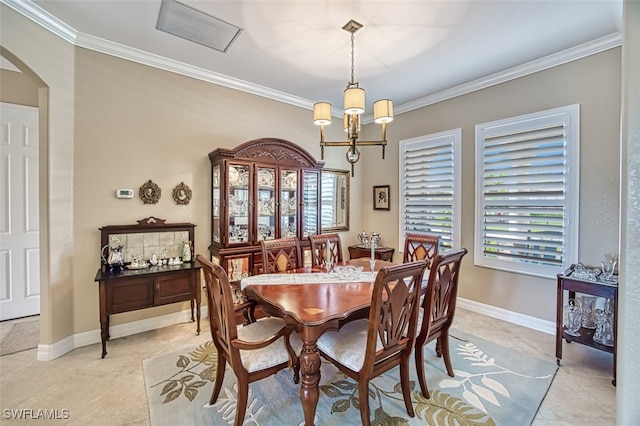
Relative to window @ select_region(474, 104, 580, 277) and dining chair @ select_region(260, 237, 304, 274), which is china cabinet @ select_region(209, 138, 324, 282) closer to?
dining chair @ select_region(260, 237, 304, 274)

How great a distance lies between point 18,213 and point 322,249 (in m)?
3.70

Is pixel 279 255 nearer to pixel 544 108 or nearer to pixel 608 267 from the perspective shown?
pixel 608 267

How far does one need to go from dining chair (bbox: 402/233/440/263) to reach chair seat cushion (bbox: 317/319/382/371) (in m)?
1.44

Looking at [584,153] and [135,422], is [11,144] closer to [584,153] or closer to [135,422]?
[135,422]

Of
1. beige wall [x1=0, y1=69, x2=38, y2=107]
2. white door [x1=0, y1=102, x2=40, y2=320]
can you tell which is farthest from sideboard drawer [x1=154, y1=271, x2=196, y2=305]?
beige wall [x1=0, y1=69, x2=38, y2=107]

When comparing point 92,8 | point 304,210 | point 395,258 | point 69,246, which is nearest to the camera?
point 92,8

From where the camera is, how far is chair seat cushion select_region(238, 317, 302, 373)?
176 cm

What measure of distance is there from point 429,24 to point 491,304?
323cm

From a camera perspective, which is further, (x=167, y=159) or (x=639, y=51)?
(x=167, y=159)

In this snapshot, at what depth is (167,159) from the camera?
3293 mm

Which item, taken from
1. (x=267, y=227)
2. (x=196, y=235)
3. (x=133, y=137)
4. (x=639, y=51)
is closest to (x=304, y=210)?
(x=267, y=227)

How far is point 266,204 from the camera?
145 inches

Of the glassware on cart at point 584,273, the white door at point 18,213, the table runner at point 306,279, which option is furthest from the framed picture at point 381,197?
the white door at point 18,213

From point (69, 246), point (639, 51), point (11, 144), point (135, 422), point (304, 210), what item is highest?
point (11, 144)
